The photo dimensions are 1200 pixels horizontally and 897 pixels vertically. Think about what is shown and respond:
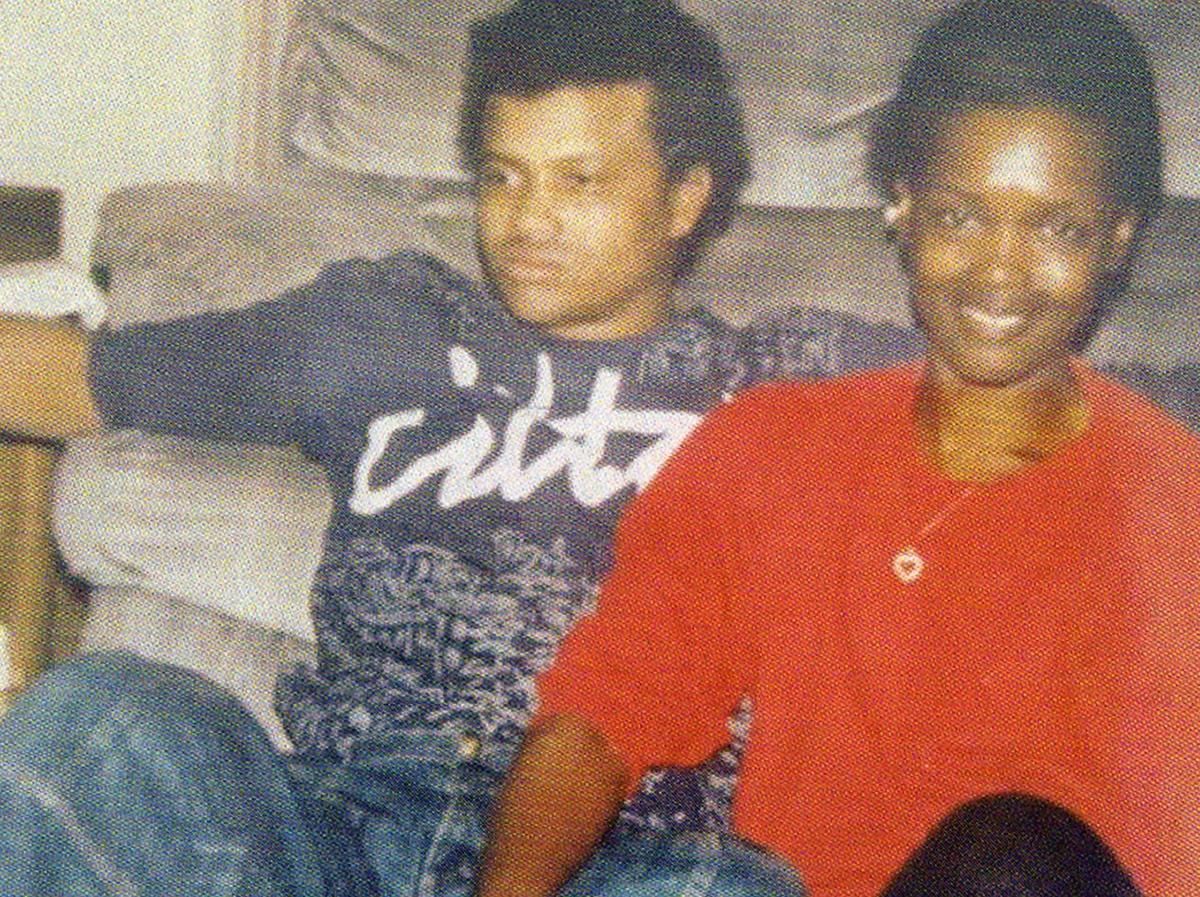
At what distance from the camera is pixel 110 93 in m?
1.56

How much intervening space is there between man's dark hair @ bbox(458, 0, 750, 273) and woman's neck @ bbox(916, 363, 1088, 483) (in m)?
0.26

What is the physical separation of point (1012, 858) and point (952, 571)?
0.29 meters

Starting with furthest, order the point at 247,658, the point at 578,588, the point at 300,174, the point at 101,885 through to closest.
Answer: the point at 300,174
the point at 247,658
the point at 578,588
the point at 101,885

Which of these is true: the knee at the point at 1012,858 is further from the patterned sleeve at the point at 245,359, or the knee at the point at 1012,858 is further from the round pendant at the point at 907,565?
the patterned sleeve at the point at 245,359

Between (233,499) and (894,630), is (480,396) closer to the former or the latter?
(233,499)

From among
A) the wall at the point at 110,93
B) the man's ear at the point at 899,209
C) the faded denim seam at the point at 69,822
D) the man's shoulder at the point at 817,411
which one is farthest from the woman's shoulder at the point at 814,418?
the wall at the point at 110,93

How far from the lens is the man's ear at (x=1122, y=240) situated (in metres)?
1.03

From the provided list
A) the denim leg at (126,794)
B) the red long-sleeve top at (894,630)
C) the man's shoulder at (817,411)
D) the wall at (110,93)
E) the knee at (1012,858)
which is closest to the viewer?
the knee at (1012,858)

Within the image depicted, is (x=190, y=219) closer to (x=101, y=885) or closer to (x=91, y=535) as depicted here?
(x=91, y=535)

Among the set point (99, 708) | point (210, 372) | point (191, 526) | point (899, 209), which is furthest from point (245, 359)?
point (899, 209)

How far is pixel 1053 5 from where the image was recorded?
1.06 m

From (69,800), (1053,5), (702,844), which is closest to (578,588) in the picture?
(702,844)

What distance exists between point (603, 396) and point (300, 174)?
0.37 meters

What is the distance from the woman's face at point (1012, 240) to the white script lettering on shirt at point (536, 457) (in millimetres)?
189
